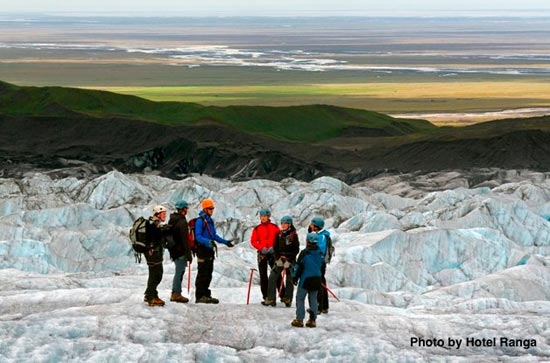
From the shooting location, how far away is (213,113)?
489 ft

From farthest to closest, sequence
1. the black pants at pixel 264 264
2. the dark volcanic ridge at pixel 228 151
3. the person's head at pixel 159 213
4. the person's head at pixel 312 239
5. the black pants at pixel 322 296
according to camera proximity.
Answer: the dark volcanic ridge at pixel 228 151, the black pants at pixel 264 264, the black pants at pixel 322 296, the person's head at pixel 159 213, the person's head at pixel 312 239

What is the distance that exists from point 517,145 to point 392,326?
289 ft

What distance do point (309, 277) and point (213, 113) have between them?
132 m

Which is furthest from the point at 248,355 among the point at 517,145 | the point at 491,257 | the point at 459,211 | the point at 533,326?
the point at 517,145

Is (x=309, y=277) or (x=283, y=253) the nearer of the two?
(x=309, y=277)

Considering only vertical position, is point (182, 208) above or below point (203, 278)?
above

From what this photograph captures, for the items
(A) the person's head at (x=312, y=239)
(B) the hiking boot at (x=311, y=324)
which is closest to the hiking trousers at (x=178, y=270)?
(A) the person's head at (x=312, y=239)

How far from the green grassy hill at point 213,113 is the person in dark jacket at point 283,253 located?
12022cm

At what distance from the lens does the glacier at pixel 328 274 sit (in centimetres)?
1756

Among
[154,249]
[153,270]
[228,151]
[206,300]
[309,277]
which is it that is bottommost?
[228,151]

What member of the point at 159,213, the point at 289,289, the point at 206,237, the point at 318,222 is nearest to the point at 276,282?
the point at 289,289

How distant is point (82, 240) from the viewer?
58.2 metres

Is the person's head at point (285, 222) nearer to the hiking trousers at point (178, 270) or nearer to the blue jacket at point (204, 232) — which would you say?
the blue jacket at point (204, 232)

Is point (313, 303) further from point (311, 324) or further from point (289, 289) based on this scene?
point (289, 289)
